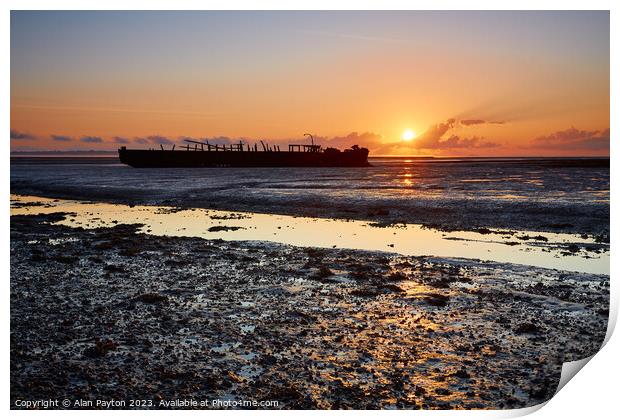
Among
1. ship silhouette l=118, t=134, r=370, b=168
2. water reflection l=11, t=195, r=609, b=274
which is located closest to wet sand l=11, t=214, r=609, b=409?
water reflection l=11, t=195, r=609, b=274

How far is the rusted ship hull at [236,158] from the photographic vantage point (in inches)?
3076

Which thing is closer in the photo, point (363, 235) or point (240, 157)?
point (363, 235)

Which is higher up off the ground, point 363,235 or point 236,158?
point 236,158

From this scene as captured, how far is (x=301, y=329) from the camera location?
7.85m

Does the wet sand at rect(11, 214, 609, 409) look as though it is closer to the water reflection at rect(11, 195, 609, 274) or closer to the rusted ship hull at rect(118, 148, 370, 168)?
the water reflection at rect(11, 195, 609, 274)

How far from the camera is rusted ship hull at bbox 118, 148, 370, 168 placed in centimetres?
7812

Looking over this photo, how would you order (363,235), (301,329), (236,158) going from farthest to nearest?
(236,158) < (363,235) < (301,329)

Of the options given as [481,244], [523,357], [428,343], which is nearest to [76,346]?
[428,343]

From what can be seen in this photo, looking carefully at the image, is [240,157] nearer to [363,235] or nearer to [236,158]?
[236,158]

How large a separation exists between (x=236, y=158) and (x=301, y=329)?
7773cm

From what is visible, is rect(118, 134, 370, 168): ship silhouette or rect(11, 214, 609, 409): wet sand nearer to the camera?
rect(11, 214, 609, 409): wet sand

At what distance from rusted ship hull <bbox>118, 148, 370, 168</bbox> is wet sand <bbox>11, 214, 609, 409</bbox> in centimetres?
6815

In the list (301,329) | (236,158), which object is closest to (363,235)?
(301,329)

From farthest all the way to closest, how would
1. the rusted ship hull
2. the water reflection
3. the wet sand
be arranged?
the rusted ship hull → the water reflection → the wet sand
